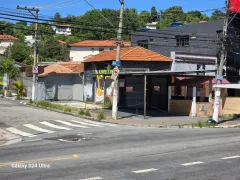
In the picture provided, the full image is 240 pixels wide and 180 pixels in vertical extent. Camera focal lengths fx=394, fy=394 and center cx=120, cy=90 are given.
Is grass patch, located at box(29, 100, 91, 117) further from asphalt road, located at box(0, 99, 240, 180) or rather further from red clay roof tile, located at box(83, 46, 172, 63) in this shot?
asphalt road, located at box(0, 99, 240, 180)

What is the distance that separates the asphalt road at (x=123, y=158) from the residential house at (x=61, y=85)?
24597 millimetres

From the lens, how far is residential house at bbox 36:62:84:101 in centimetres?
4125

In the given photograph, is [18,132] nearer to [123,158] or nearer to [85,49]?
[123,158]

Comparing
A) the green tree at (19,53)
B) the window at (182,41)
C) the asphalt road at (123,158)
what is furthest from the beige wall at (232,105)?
the green tree at (19,53)

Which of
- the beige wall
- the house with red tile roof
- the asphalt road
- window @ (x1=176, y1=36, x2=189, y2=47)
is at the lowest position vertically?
the asphalt road

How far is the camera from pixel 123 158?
1125 cm

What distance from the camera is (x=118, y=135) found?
17.6m

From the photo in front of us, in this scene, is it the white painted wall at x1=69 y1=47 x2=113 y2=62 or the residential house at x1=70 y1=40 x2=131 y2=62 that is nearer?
the residential house at x1=70 y1=40 x2=131 y2=62

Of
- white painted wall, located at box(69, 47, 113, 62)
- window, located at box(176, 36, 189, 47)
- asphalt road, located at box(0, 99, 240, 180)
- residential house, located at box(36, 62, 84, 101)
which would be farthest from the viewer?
white painted wall, located at box(69, 47, 113, 62)

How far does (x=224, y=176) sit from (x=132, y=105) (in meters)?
25.6

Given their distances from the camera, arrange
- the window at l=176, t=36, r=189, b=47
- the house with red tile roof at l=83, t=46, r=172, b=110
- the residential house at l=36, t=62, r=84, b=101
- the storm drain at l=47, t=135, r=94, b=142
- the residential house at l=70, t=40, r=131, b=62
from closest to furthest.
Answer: the storm drain at l=47, t=135, r=94, b=142, the house with red tile roof at l=83, t=46, r=172, b=110, the residential house at l=36, t=62, r=84, b=101, the window at l=176, t=36, r=189, b=47, the residential house at l=70, t=40, r=131, b=62

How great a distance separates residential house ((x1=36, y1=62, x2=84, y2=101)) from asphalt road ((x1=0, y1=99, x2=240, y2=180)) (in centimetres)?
2460

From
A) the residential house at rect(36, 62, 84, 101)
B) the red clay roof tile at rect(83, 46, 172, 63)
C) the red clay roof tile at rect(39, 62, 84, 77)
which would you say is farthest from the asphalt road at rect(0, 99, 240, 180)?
the red clay roof tile at rect(39, 62, 84, 77)

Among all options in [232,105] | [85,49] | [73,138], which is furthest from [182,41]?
[85,49]
